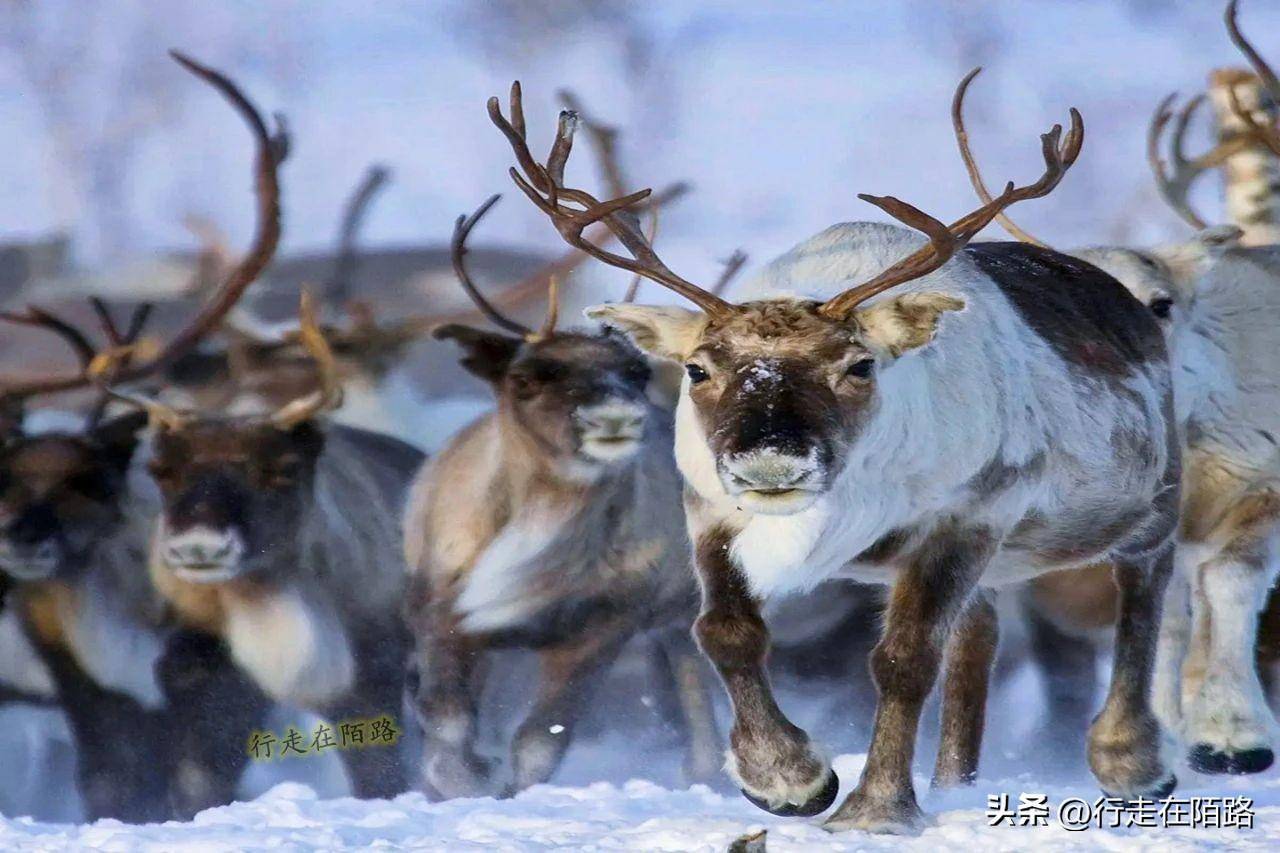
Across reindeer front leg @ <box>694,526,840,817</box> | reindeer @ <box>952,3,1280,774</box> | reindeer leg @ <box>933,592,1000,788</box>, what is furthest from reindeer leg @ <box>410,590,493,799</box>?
reindeer front leg @ <box>694,526,840,817</box>

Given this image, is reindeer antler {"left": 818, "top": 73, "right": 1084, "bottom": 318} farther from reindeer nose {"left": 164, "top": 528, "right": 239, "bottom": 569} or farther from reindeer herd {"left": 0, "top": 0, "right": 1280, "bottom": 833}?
reindeer nose {"left": 164, "top": 528, "right": 239, "bottom": 569}

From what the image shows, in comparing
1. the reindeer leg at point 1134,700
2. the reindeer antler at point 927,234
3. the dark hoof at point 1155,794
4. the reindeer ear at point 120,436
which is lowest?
the dark hoof at point 1155,794

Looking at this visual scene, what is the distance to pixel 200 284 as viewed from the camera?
1283cm

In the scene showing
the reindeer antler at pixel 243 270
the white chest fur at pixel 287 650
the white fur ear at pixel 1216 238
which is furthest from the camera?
the reindeer antler at pixel 243 270

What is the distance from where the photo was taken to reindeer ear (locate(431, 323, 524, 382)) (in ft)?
29.5

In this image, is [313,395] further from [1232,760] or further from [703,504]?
[1232,760]

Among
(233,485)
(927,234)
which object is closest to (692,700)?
(233,485)

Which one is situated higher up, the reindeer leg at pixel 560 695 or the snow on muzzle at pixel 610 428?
the snow on muzzle at pixel 610 428

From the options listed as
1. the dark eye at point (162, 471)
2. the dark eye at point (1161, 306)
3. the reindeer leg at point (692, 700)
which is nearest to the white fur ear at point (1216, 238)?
the dark eye at point (1161, 306)

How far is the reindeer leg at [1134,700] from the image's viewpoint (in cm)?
658

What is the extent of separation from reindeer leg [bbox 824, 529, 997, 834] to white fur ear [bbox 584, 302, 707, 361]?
2.75 ft

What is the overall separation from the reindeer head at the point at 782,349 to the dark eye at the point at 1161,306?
1799mm

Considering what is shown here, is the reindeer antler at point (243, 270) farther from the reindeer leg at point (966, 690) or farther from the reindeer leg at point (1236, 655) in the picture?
the reindeer leg at point (1236, 655)

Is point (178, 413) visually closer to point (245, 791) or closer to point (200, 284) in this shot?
point (245, 791)
